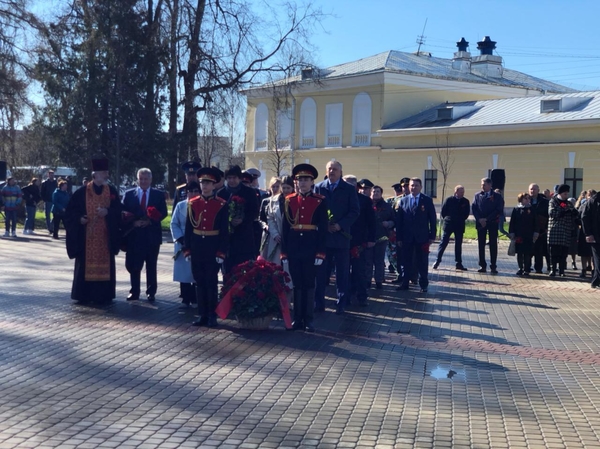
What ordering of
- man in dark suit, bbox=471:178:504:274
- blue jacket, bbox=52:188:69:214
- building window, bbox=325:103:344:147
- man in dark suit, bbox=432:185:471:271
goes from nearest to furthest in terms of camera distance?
1. man in dark suit, bbox=432:185:471:271
2. man in dark suit, bbox=471:178:504:274
3. blue jacket, bbox=52:188:69:214
4. building window, bbox=325:103:344:147

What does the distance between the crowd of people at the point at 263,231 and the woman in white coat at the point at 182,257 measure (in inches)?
0.6

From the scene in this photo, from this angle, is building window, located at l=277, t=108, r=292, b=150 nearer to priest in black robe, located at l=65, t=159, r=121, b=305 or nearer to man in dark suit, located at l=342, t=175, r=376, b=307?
man in dark suit, located at l=342, t=175, r=376, b=307

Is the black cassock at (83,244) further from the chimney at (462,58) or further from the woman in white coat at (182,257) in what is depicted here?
the chimney at (462,58)

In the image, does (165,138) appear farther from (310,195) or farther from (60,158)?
(310,195)

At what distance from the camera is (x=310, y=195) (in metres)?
10.2

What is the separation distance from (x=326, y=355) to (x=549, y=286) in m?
8.33

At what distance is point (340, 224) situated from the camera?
11.5 meters

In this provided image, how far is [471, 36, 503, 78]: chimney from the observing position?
56.3 m

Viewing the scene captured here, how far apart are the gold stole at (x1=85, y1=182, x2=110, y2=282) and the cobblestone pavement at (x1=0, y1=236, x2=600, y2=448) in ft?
2.23

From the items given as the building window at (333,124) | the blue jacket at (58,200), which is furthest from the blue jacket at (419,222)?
the building window at (333,124)

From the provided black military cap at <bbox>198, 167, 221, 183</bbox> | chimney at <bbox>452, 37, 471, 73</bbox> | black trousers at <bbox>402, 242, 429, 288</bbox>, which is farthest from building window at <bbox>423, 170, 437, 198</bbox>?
black military cap at <bbox>198, 167, 221, 183</bbox>

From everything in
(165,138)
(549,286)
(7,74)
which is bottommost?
(549,286)

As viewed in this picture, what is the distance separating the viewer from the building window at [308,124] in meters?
54.0

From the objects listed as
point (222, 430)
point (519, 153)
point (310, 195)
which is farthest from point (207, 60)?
point (222, 430)
